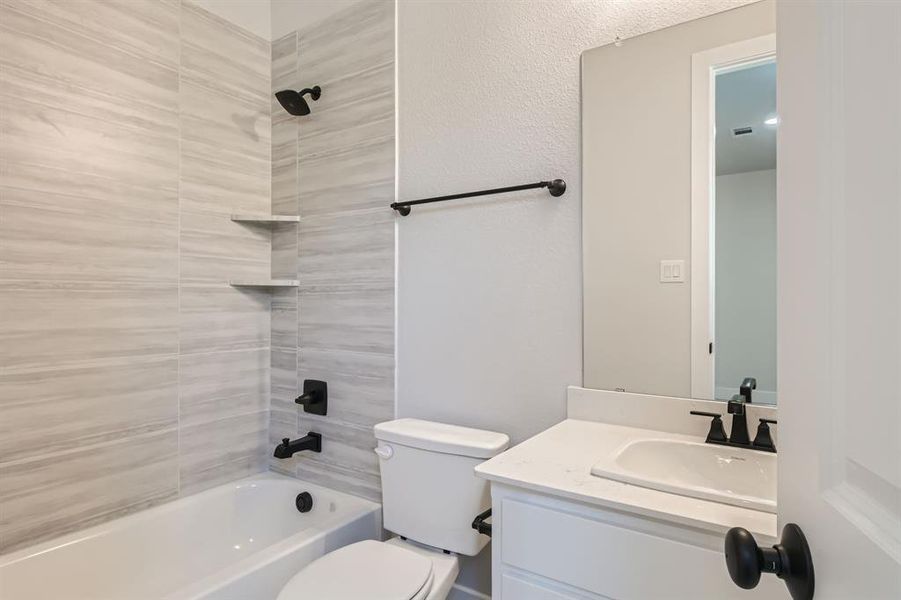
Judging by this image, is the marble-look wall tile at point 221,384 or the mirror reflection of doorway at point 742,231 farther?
the marble-look wall tile at point 221,384

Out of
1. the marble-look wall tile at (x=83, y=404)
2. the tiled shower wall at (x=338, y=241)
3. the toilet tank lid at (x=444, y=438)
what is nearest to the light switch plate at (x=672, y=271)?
the toilet tank lid at (x=444, y=438)

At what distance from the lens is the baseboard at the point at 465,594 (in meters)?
1.69

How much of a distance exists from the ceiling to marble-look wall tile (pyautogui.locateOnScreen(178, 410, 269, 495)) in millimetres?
2117

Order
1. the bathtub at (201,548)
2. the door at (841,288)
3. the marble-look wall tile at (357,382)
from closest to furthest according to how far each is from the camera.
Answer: the door at (841,288)
the bathtub at (201,548)
the marble-look wall tile at (357,382)

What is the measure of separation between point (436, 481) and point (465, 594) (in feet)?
1.67

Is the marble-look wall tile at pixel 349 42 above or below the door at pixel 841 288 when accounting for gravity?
Answer: above

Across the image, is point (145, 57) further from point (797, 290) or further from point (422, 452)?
point (797, 290)

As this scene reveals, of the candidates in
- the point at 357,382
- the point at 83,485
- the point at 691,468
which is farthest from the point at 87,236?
the point at 691,468

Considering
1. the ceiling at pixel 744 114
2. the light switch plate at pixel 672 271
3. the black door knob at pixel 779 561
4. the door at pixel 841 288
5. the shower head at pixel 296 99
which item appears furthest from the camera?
the shower head at pixel 296 99

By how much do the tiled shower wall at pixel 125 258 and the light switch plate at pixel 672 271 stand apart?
1750 millimetres

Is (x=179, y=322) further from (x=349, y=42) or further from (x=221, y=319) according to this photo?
(x=349, y=42)

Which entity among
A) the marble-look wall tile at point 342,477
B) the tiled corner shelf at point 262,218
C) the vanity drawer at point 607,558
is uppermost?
the tiled corner shelf at point 262,218

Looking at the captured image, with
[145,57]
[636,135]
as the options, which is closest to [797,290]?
[636,135]

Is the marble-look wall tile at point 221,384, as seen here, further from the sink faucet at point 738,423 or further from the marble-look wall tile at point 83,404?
the sink faucet at point 738,423
